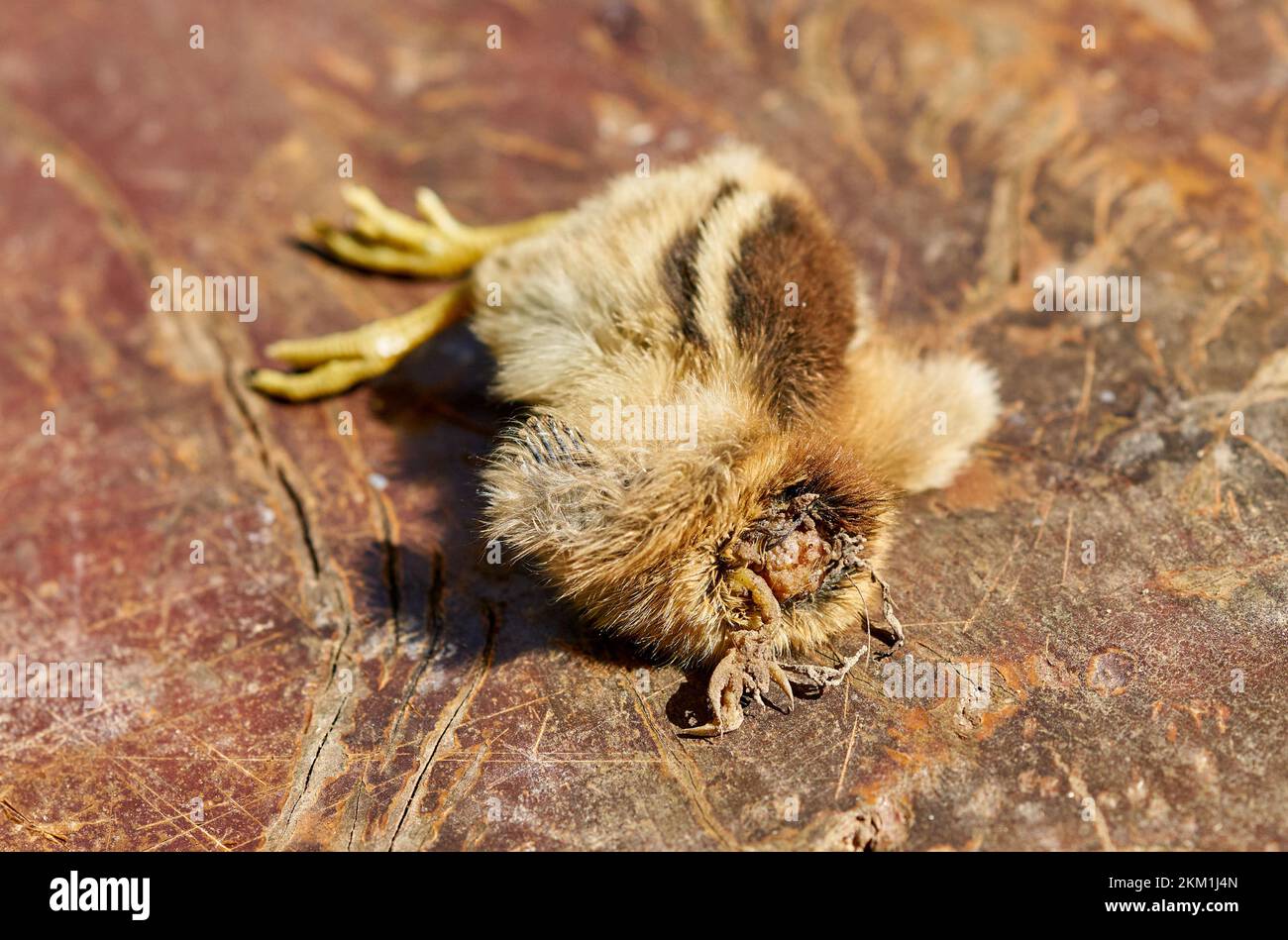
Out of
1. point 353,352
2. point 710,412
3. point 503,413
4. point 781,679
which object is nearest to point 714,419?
point 710,412

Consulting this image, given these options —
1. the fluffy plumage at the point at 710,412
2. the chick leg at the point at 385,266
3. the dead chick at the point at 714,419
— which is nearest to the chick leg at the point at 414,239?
the chick leg at the point at 385,266

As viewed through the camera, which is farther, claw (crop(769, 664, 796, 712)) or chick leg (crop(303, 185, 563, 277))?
chick leg (crop(303, 185, 563, 277))

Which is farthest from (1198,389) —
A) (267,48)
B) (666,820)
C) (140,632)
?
(267,48)

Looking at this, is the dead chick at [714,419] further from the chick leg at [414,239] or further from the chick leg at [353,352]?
the chick leg at [414,239]

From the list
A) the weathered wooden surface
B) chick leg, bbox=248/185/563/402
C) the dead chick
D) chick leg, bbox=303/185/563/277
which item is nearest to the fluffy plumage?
the dead chick

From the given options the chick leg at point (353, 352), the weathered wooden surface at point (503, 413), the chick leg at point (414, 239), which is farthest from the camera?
the chick leg at point (414, 239)

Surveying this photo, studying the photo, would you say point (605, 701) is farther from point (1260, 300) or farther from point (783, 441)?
point (1260, 300)

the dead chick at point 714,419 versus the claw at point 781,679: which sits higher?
the dead chick at point 714,419

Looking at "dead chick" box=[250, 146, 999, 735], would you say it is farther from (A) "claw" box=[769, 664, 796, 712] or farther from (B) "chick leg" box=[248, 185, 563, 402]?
(B) "chick leg" box=[248, 185, 563, 402]
